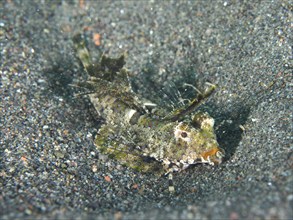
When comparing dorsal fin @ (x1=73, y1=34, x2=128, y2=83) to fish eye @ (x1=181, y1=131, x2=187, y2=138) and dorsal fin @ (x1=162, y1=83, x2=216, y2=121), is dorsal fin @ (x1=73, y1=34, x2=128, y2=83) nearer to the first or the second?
dorsal fin @ (x1=162, y1=83, x2=216, y2=121)

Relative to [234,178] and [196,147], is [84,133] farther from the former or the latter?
[234,178]

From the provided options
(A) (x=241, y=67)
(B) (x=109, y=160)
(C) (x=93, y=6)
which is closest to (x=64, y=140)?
(B) (x=109, y=160)

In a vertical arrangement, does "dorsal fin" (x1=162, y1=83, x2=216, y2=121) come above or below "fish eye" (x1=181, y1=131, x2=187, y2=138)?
above

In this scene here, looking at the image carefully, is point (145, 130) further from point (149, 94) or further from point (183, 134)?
point (149, 94)

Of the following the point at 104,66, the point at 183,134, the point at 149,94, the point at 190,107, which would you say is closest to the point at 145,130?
the point at 183,134

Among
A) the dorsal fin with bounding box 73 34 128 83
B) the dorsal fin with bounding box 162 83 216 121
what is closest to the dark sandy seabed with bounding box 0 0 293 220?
the dorsal fin with bounding box 73 34 128 83

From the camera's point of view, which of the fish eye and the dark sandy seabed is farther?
the fish eye

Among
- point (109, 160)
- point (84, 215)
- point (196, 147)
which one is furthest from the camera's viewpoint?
point (109, 160)
